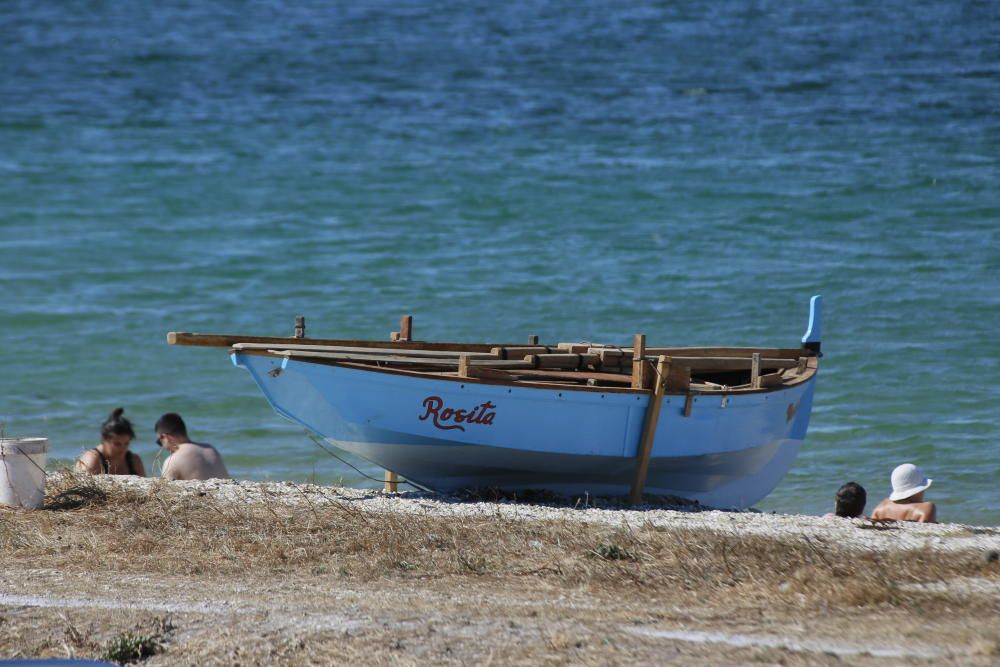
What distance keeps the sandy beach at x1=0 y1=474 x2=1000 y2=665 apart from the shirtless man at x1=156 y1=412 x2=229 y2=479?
652mm

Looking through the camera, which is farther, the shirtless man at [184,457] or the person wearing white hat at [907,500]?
the shirtless man at [184,457]

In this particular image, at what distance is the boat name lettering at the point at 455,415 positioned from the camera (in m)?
8.62

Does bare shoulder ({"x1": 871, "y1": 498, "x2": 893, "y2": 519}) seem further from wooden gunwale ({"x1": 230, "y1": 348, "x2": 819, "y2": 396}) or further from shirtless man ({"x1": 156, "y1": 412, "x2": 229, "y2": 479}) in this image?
shirtless man ({"x1": 156, "y1": 412, "x2": 229, "y2": 479})

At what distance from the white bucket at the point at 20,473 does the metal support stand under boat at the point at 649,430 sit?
4.00 meters

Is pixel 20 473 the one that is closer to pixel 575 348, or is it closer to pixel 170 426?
pixel 170 426

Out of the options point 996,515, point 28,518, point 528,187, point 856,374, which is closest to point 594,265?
point 528,187

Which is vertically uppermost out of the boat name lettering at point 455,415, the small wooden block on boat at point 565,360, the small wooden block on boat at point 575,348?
the small wooden block on boat at point 575,348

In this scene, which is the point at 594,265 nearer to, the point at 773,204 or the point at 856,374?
the point at 773,204

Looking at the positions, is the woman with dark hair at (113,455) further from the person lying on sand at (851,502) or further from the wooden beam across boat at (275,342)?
the person lying on sand at (851,502)

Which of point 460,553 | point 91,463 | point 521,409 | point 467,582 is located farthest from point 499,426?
point 91,463

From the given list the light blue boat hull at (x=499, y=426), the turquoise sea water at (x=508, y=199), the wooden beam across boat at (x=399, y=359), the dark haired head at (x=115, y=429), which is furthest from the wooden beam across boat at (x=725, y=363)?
the dark haired head at (x=115, y=429)

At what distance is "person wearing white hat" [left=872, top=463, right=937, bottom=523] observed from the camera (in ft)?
29.4

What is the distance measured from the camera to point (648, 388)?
356 inches

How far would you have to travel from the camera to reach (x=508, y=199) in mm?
27422
